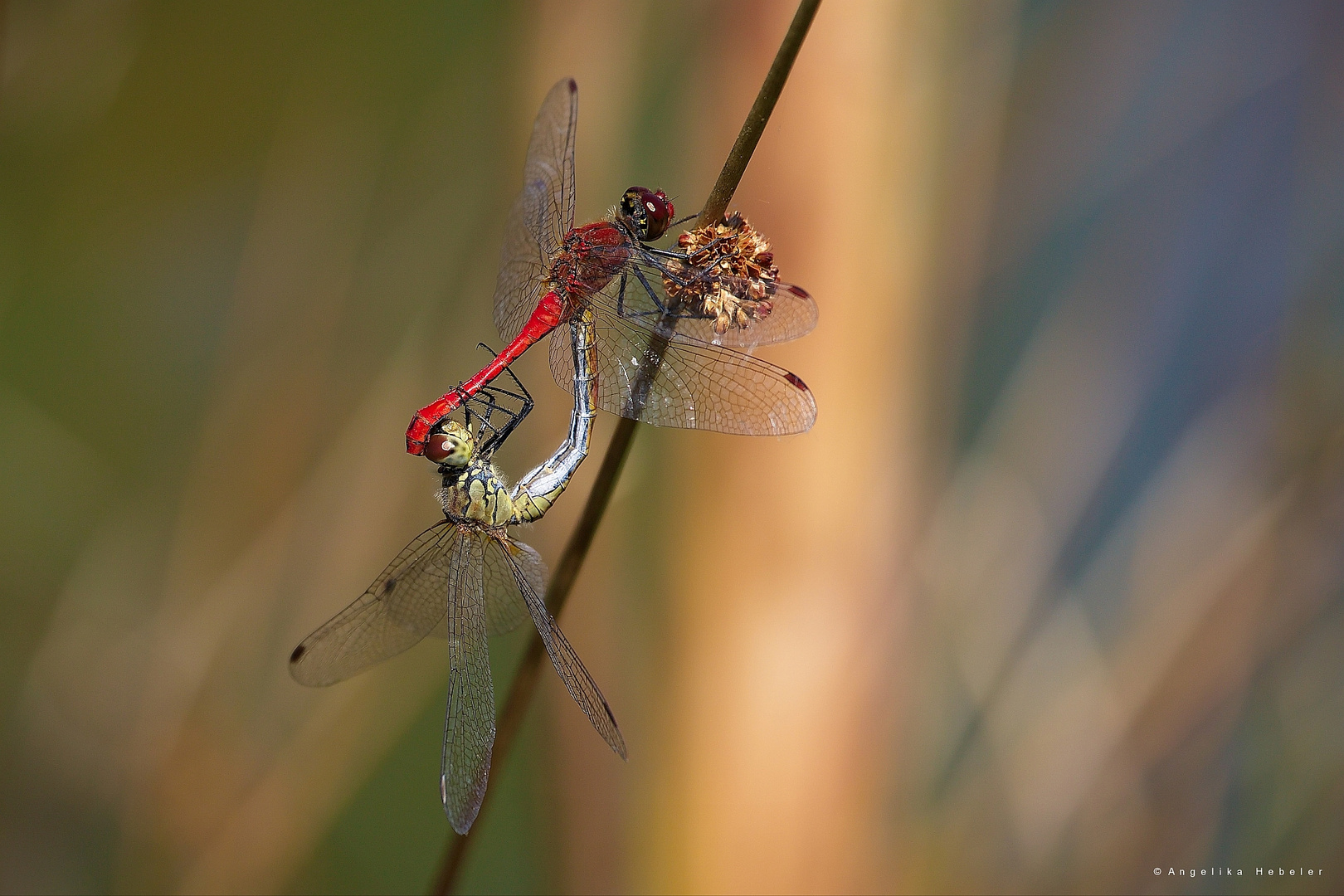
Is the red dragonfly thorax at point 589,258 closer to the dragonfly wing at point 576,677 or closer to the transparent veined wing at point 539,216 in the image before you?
the transparent veined wing at point 539,216

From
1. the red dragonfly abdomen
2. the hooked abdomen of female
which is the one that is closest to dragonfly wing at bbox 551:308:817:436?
the hooked abdomen of female

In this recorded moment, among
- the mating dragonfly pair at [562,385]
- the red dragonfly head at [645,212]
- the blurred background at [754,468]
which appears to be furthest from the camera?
the blurred background at [754,468]

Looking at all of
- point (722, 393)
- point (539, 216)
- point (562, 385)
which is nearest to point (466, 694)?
point (562, 385)

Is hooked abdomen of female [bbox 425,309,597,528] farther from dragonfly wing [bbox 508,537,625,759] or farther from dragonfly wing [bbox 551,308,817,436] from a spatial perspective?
dragonfly wing [bbox 508,537,625,759]

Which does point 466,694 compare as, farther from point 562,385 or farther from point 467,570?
point 562,385

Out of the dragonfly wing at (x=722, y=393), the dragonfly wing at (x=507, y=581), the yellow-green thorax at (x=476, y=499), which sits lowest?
the dragonfly wing at (x=507, y=581)

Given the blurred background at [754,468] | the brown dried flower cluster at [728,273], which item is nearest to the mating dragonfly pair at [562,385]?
the brown dried flower cluster at [728,273]

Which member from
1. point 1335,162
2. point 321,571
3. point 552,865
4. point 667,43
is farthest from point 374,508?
point 1335,162
